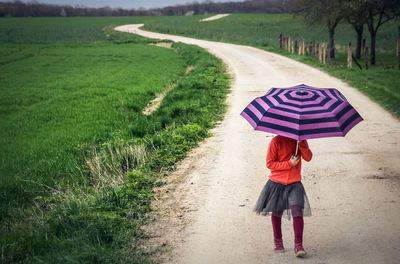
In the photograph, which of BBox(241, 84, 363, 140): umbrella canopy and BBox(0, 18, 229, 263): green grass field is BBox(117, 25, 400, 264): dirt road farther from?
BBox(241, 84, 363, 140): umbrella canopy

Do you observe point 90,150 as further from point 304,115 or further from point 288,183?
point 304,115

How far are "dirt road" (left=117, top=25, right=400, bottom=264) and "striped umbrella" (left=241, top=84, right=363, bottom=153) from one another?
5.16ft

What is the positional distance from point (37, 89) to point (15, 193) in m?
13.0

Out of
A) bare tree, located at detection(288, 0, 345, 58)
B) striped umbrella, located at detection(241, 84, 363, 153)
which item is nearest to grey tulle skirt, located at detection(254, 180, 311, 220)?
striped umbrella, located at detection(241, 84, 363, 153)

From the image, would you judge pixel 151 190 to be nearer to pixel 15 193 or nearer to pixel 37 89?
pixel 15 193

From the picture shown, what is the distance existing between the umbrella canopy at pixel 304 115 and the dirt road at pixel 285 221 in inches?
62.0

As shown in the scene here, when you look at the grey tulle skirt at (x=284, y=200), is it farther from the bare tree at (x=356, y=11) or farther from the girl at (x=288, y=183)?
the bare tree at (x=356, y=11)

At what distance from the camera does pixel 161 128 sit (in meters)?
11.3

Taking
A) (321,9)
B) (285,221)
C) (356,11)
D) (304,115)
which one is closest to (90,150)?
(285,221)

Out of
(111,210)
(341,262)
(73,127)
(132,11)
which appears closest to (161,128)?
(73,127)

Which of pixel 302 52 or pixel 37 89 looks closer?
pixel 37 89

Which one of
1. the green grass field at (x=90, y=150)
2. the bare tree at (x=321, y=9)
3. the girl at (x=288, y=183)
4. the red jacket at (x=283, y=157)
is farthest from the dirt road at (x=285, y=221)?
the bare tree at (x=321, y=9)

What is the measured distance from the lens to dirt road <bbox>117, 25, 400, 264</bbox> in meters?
4.64

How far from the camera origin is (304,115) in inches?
153
